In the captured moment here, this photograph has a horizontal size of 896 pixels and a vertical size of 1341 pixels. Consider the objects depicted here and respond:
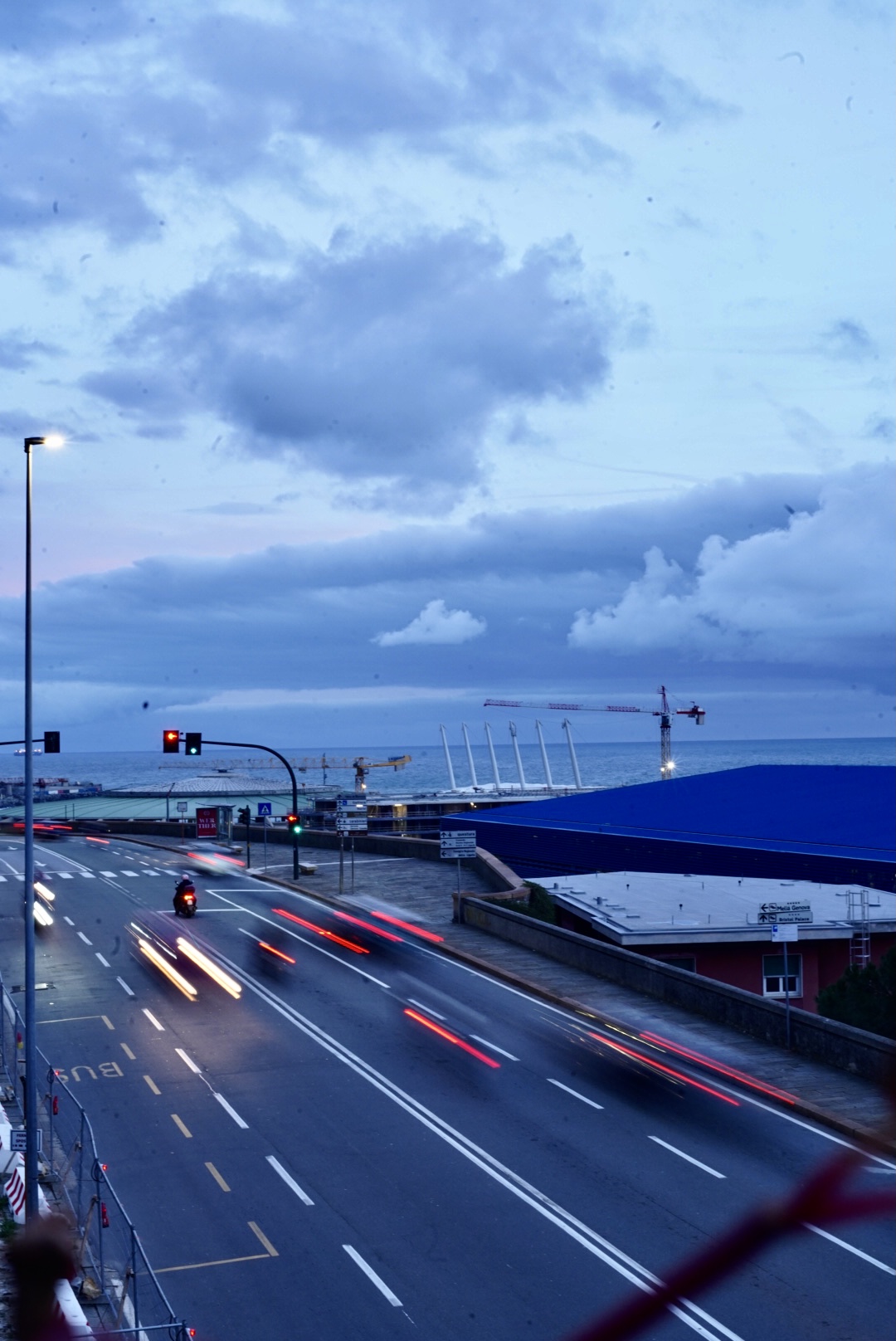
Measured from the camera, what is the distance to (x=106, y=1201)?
19750 millimetres

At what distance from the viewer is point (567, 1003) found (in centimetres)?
3412

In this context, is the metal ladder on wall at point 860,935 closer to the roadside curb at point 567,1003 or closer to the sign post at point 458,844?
the roadside curb at point 567,1003

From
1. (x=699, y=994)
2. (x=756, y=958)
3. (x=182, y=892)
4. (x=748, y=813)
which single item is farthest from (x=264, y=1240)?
(x=748, y=813)

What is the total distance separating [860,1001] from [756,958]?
993 cm

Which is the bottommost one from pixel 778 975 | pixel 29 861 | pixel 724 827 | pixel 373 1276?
pixel 778 975

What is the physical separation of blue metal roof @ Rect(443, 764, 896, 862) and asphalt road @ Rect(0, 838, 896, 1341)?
20704 mm

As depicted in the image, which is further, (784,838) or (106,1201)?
(784,838)

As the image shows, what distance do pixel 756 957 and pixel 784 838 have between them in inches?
553

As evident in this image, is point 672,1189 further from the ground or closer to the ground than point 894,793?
closer to the ground

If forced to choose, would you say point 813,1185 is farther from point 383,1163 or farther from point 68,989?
point 68,989

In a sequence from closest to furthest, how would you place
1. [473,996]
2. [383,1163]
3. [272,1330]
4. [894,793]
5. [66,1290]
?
1. [66,1290]
2. [272,1330]
3. [383,1163]
4. [473,996]
5. [894,793]

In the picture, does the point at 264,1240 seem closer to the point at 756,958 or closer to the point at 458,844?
the point at 756,958

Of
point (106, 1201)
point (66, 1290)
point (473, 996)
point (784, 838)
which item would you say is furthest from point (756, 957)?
point (66, 1290)

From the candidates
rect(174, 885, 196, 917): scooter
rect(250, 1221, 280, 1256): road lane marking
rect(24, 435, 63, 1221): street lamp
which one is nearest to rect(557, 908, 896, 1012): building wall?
rect(174, 885, 196, 917): scooter
